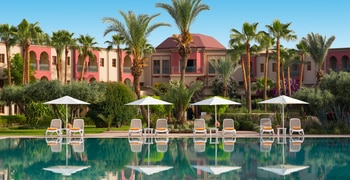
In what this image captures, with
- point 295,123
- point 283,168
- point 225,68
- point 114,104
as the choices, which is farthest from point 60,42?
point 283,168

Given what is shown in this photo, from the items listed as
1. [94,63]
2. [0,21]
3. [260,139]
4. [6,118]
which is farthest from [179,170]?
[94,63]

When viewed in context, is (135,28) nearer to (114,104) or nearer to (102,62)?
(114,104)

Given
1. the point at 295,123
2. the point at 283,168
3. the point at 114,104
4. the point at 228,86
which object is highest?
the point at 228,86

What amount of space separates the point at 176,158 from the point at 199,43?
4144 centimetres

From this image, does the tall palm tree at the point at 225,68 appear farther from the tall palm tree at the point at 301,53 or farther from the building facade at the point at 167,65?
the tall palm tree at the point at 301,53

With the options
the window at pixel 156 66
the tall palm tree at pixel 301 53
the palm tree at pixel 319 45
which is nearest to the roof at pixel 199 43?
the window at pixel 156 66

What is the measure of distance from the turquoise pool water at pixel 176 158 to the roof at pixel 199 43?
32.9 meters

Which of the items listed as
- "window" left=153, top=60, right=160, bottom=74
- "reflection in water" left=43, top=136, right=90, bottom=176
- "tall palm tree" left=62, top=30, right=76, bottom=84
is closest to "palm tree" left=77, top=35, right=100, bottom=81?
"tall palm tree" left=62, top=30, right=76, bottom=84

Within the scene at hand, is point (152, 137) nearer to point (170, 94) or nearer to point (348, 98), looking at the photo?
point (170, 94)

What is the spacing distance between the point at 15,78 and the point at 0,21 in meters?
6.03

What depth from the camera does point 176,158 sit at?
1791 cm

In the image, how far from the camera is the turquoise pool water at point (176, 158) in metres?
14.2

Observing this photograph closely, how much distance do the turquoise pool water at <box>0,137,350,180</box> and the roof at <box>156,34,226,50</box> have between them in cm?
3290

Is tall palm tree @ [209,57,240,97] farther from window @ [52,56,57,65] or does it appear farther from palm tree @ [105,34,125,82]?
window @ [52,56,57,65]
